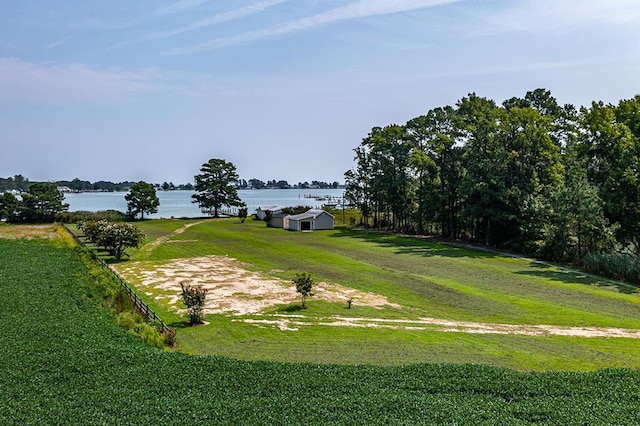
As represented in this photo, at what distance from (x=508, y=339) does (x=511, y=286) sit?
10276 millimetres

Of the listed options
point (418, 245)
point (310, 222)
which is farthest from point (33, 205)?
point (418, 245)

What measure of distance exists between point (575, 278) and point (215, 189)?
217 ft

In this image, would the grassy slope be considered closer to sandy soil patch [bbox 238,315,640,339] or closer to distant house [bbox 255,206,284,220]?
sandy soil patch [bbox 238,315,640,339]

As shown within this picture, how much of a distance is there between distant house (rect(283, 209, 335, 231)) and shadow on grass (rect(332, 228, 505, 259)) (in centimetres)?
329

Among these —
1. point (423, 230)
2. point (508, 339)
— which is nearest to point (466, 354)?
point (508, 339)

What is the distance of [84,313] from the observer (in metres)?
18.6

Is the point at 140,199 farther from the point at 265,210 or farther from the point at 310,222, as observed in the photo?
the point at 310,222

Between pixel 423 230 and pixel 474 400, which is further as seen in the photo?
pixel 423 230

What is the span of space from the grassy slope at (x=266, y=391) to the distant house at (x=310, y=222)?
1867 inches

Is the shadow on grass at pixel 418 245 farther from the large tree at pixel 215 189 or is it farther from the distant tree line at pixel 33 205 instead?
the distant tree line at pixel 33 205

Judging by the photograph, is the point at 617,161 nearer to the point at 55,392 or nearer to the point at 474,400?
the point at 474,400

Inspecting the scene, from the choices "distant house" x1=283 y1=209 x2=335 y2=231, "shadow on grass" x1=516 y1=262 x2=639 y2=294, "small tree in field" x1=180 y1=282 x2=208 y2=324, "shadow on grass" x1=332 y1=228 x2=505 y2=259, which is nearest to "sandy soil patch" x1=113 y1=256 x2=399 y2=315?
"small tree in field" x1=180 y1=282 x2=208 y2=324

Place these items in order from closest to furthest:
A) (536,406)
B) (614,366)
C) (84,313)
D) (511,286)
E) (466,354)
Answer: (536,406) → (614,366) → (466,354) → (84,313) → (511,286)

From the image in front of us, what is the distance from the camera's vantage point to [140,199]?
77875 mm
